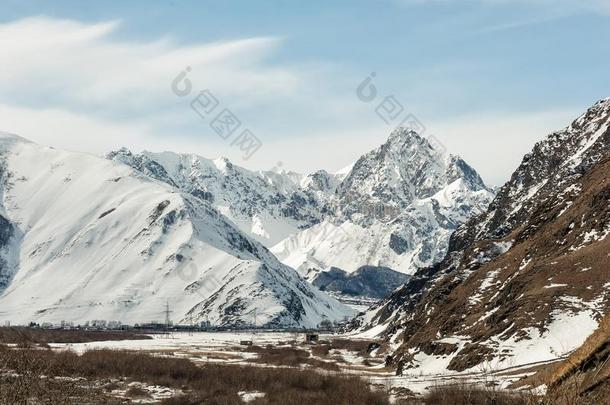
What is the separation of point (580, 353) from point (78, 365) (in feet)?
433

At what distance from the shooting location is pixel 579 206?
13912 cm

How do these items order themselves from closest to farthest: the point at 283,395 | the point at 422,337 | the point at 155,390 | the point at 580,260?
the point at 283,395 < the point at 580,260 < the point at 155,390 < the point at 422,337

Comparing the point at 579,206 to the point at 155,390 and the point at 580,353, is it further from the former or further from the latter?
the point at 580,353

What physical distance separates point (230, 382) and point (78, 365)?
32.7 meters

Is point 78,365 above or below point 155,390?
above

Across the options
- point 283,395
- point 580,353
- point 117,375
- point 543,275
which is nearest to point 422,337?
point 543,275

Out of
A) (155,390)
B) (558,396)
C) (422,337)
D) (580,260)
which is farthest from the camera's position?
(422,337)

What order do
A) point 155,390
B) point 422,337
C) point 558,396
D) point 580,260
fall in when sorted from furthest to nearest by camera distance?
point 422,337 → point 155,390 → point 580,260 → point 558,396

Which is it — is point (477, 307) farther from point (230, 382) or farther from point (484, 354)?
point (230, 382)

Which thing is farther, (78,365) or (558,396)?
(78,365)

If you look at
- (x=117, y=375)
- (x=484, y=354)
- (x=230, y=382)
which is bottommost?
(x=484, y=354)

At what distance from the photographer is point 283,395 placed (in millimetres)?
108062

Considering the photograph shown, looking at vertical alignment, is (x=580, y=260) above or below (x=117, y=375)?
below

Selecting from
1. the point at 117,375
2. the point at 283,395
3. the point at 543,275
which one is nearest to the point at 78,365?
the point at 117,375
